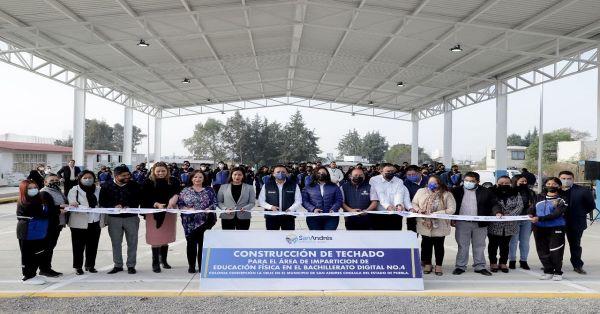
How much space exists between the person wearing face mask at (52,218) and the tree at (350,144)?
314ft

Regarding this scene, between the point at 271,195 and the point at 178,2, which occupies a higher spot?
the point at 178,2

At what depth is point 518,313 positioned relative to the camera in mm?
4949

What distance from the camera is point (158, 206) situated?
6.55 m

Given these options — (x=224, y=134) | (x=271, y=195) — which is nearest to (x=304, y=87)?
(x=271, y=195)

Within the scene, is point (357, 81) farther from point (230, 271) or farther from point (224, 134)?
point (224, 134)

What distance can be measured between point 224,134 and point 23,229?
5997cm

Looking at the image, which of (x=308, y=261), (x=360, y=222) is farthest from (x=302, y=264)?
(x=360, y=222)

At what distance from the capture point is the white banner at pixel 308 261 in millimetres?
5688

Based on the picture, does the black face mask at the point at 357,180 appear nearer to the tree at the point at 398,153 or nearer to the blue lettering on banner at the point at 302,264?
the blue lettering on banner at the point at 302,264

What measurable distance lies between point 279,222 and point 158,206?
1.72 meters

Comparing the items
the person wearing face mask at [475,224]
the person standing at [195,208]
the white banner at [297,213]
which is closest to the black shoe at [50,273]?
the white banner at [297,213]

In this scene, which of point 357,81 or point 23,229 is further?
point 357,81

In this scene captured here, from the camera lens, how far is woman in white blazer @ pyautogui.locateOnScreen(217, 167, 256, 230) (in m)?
6.69

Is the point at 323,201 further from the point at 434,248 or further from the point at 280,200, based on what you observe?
the point at 434,248
